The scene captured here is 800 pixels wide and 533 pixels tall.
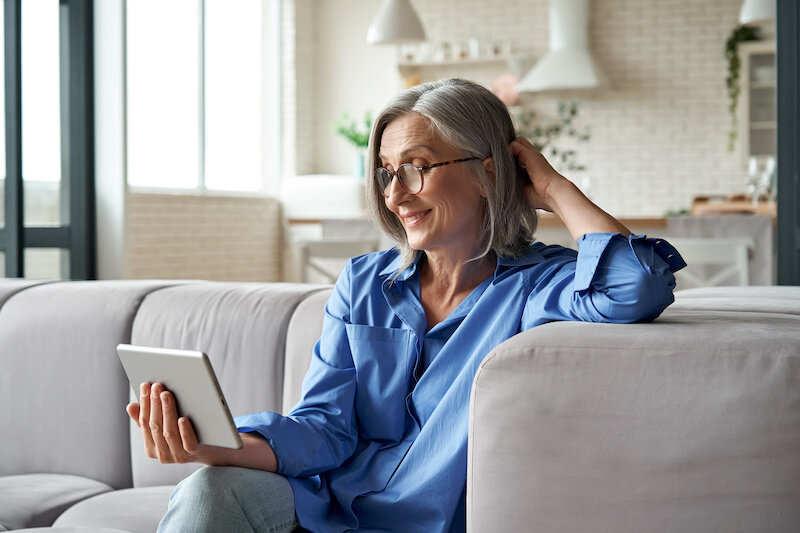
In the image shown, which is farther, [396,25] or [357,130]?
[357,130]

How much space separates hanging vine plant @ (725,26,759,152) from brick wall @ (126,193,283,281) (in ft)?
12.9

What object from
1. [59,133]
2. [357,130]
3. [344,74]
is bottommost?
[59,133]

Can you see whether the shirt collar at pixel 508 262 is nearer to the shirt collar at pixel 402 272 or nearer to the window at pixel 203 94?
the shirt collar at pixel 402 272

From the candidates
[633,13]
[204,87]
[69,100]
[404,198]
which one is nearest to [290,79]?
[204,87]

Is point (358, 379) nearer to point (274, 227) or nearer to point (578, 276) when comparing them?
point (578, 276)

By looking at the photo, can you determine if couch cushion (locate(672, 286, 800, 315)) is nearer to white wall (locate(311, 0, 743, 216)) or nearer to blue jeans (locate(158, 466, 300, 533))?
blue jeans (locate(158, 466, 300, 533))

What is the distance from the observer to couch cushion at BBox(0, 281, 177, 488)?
2342mm

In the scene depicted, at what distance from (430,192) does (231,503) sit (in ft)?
2.12

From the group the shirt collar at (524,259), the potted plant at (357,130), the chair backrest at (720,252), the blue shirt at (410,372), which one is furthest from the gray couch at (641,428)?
the potted plant at (357,130)

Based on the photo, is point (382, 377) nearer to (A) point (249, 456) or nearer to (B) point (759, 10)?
(A) point (249, 456)

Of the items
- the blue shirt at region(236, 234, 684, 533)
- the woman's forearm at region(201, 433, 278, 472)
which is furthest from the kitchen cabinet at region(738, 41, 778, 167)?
the woman's forearm at region(201, 433, 278, 472)

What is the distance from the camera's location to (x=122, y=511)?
6.49 feet

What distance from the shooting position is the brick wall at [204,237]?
20.9 ft

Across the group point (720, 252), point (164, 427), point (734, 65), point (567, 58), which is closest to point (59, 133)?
point (720, 252)
